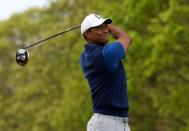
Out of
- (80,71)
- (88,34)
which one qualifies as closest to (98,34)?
(88,34)

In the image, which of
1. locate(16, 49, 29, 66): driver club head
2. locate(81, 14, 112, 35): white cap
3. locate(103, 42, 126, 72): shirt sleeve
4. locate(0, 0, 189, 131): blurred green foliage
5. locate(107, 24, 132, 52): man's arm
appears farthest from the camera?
locate(0, 0, 189, 131): blurred green foliage

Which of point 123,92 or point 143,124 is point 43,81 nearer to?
point 143,124

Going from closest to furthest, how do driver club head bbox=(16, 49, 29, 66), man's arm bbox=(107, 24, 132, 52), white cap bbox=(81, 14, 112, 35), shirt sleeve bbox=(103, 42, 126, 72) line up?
shirt sleeve bbox=(103, 42, 126, 72) < white cap bbox=(81, 14, 112, 35) < man's arm bbox=(107, 24, 132, 52) < driver club head bbox=(16, 49, 29, 66)

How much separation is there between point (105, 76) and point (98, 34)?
417mm

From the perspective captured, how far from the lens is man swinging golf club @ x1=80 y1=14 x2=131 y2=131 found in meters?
7.07

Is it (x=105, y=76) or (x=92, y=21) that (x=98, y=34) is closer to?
(x=92, y=21)

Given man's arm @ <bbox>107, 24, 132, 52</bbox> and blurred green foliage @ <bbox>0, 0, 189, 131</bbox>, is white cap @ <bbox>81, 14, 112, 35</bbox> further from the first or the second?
blurred green foliage @ <bbox>0, 0, 189, 131</bbox>

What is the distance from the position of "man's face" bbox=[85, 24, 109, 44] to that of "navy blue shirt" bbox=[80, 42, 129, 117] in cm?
6

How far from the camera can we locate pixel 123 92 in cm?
715

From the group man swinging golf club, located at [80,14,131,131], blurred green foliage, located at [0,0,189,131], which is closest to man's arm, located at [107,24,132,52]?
man swinging golf club, located at [80,14,131,131]

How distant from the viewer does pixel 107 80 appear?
Result: 7113 millimetres

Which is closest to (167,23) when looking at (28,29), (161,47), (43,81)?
(161,47)

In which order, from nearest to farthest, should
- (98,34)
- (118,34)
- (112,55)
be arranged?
(112,55), (98,34), (118,34)

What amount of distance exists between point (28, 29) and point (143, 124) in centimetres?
2814
